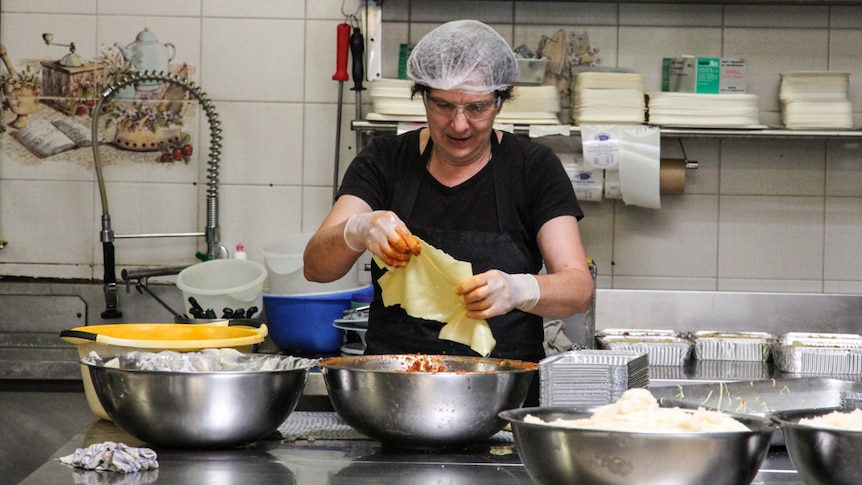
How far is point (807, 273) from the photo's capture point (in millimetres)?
3662

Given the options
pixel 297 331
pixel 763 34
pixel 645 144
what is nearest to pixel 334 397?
pixel 297 331

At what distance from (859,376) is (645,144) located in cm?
Result: 104

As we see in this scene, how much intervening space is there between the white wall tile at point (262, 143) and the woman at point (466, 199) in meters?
1.32

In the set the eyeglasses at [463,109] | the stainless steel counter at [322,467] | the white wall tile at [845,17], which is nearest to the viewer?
the stainless steel counter at [322,467]

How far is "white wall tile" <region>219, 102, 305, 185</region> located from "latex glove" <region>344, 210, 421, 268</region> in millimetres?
1704

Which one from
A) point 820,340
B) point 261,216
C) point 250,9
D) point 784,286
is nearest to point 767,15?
point 784,286

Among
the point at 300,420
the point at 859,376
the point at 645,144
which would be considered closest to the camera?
the point at 300,420

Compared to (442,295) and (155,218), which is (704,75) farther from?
(155,218)

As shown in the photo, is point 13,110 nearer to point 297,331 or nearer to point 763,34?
point 297,331

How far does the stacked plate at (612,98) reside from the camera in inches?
133

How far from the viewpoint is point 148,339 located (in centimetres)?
194

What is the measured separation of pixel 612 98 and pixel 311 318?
4.37 feet

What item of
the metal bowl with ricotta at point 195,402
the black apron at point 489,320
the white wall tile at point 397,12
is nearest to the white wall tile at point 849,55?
the white wall tile at point 397,12

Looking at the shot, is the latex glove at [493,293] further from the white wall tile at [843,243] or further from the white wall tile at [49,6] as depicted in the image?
the white wall tile at [49,6]
